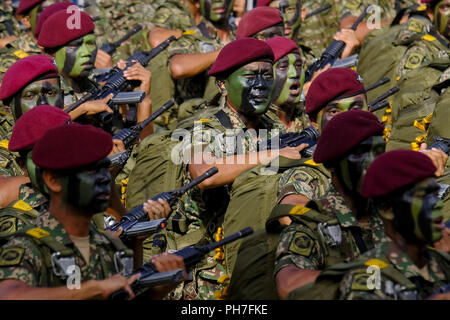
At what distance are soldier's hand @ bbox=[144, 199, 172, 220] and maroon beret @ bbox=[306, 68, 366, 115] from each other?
1563 mm

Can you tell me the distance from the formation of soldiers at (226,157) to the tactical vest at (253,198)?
0.01m

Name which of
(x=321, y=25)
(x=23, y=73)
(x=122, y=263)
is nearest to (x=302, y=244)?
(x=122, y=263)

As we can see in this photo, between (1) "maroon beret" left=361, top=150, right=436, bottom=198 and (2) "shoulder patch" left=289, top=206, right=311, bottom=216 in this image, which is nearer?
(1) "maroon beret" left=361, top=150, right=436, bottom=198

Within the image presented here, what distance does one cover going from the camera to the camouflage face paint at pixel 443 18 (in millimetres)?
12781

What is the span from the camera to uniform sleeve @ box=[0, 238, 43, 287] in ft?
21.4

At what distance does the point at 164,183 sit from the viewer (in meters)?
10.8

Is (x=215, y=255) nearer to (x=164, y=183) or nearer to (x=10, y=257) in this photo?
(x=164, y=183)

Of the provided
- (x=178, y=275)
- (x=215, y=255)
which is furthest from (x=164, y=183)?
(x=178, y=275)

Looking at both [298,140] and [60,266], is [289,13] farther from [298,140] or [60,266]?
Answer: [60,266]

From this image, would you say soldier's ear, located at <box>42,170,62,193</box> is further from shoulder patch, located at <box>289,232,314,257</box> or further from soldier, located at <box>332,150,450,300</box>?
soldier, located at <box>332,150,450,300</box>

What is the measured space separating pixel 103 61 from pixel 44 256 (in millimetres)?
6762

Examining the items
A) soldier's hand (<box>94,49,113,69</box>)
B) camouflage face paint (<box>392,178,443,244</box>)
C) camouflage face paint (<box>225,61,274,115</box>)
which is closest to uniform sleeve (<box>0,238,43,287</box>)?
camouflage face paint (<box>392,178,443,244</box>)

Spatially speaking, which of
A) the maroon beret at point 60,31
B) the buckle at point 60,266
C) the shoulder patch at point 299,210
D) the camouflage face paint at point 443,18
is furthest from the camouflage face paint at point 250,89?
the camouflage face paint at point 443,18

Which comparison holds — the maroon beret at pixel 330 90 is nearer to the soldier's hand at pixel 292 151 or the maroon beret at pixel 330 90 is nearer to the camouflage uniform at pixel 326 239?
the soldier's hand at pixel 292 151
